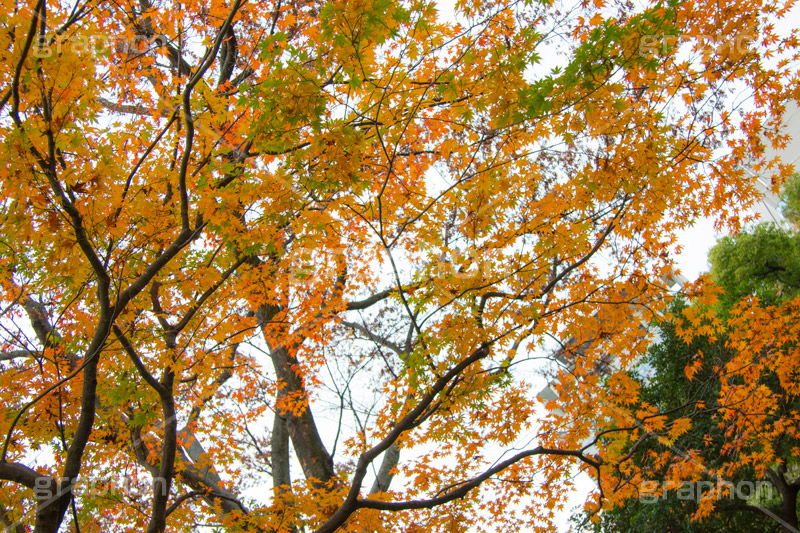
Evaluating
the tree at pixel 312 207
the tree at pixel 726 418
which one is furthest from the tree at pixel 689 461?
the tree at pixel 312 207

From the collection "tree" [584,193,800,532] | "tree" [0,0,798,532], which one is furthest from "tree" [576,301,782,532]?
"tree" [0,0,798,532]

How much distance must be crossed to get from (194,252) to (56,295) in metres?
1.54

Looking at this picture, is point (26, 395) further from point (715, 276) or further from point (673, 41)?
point (715, 276)

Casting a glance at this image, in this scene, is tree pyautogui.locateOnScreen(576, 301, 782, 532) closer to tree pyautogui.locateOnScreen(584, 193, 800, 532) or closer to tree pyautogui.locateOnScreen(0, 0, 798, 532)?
tree pyautogui.locateOnScreen(584, 193, 800, 532)

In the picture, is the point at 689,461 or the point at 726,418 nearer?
the point at 726,418

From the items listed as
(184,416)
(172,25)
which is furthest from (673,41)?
(184,416)

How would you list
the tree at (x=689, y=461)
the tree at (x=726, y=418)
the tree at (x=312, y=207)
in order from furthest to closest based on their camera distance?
the tree at (x=689, y=461) < the tree at (x=726, y=418) < the tree at (x=312, y=207)

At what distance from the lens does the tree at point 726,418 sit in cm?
584

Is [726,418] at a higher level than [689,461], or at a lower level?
higher

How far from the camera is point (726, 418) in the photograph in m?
5.53

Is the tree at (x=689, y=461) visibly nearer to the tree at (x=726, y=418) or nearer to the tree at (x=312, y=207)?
the tree at (x=726, y=418)

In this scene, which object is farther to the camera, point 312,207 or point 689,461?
point 689,461

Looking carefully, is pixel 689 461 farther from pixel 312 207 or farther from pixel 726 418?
pixel 312 207

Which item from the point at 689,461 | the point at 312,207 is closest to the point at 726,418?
the point at 689,461
